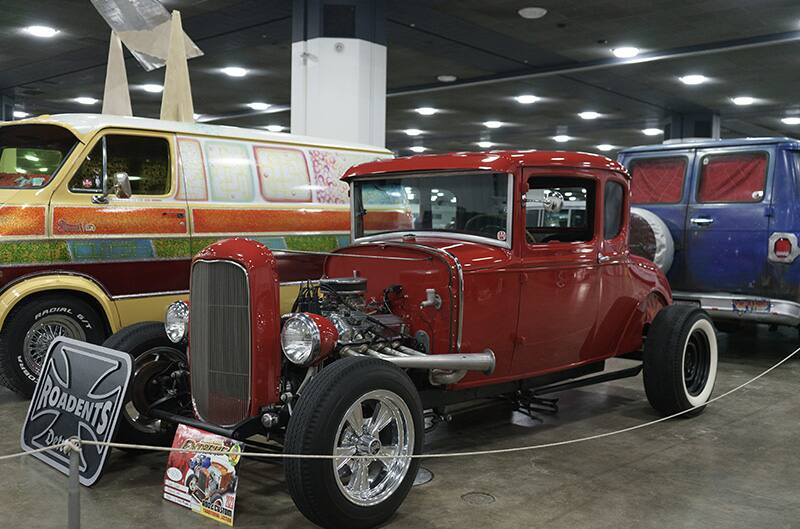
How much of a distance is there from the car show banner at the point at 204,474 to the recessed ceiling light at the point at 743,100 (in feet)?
49.3

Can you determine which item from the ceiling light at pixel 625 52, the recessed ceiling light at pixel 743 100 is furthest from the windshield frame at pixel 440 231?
the recessed ceiling light at pixel 743 100

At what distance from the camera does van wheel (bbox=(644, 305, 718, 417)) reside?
206 inches

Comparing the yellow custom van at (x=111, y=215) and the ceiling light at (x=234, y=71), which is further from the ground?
the ceiling light at (x=234, y=71)

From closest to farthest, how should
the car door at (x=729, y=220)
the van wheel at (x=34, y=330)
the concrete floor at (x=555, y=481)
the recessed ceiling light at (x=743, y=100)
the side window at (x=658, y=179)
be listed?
the concrete floor at (x=555, y=481) → the van wheel at (x=34, y=330) → the car door at (x=729, y=220) → the side window at (x=658, y=179) → the recessed ceiling light at (x=743, y=100)

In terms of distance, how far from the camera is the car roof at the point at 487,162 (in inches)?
177

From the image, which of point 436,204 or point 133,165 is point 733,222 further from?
point 133,165

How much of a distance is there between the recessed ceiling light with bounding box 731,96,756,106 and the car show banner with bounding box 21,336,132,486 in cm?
1502

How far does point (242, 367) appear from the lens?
3721 millimetres

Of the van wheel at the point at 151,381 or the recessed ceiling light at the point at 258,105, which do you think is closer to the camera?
the van wheel at the point at 151,381

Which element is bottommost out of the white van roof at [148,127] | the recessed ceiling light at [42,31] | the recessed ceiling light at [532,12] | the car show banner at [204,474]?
the car show banner at [204,474]

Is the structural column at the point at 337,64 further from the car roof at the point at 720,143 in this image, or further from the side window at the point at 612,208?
the side window at the point at 612,208

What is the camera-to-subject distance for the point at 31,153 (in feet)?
20.0

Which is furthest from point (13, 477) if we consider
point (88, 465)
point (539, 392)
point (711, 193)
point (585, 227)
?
point (711, 193)

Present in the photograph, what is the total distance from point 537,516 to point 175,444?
1.80 m
